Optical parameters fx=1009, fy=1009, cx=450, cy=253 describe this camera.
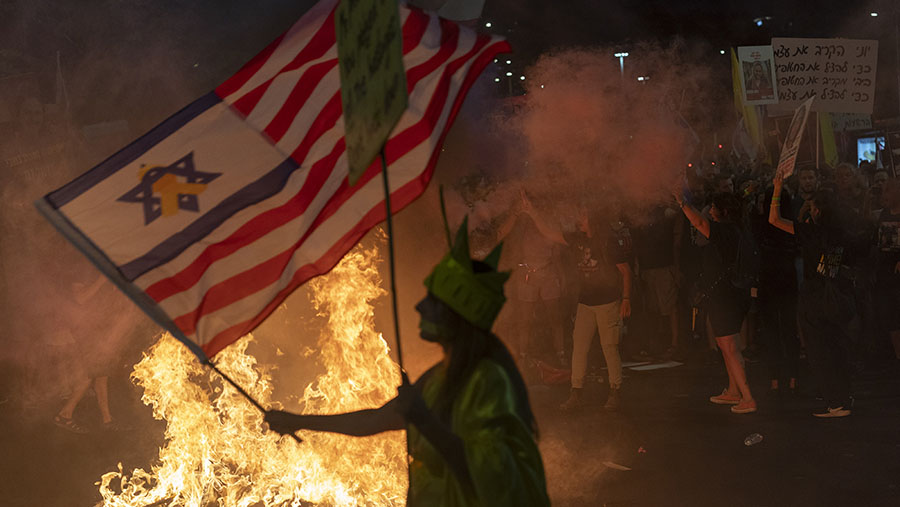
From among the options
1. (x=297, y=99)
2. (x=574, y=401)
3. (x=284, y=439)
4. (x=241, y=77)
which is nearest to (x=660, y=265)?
(x=574, y=401)

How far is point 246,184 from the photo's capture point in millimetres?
3941

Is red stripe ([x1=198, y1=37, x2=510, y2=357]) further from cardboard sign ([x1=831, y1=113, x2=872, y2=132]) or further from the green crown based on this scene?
cardboard sign ([x1=831, y1=113, x2=872, y2=132])

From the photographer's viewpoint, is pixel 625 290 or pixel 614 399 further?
pixel 625 290

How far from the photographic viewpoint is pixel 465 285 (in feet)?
9.39

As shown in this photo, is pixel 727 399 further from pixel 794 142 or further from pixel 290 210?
pixel 290 210

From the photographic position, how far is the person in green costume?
271 centimetres

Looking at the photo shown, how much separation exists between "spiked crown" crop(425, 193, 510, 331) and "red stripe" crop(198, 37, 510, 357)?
3.36 ft

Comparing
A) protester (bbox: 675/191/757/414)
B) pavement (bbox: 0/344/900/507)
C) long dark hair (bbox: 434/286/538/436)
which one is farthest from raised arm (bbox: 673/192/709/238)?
long dark hair (bbox: 434/286/538/436)

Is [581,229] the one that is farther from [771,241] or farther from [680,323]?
[680,323]

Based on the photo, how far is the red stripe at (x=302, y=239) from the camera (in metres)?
3.66

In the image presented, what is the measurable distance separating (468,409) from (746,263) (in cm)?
597

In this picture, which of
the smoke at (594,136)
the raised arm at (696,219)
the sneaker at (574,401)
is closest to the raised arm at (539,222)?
the smoke at (594,136)

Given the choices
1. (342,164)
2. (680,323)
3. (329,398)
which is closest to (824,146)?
(680,323)

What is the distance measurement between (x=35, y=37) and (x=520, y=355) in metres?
5.64
